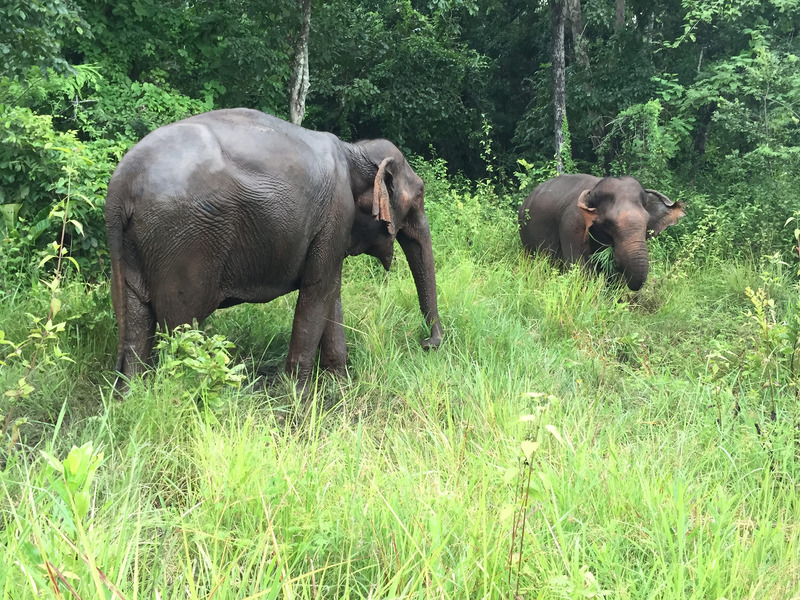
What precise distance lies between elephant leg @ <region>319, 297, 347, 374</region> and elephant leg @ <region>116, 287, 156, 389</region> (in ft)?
3.54

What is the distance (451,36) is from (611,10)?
11.4 ft

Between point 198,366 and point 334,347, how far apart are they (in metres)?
1.30

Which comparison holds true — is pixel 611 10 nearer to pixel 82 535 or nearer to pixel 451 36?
pixel 451 36

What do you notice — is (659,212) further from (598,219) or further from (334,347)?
(334,347)

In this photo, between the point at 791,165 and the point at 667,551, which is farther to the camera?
the point at 791,165

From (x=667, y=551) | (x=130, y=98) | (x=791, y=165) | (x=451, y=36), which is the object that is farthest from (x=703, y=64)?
(x=667, y=551)

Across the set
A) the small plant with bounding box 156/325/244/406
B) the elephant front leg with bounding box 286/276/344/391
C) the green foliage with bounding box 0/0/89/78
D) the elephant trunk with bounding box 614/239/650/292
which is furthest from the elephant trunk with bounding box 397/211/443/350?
the green foliage with bounding box 0/0/89/78

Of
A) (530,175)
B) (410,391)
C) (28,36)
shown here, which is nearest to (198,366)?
(410,391)

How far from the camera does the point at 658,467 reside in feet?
9.07

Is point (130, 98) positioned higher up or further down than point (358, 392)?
higher up

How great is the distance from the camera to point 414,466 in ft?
8.94

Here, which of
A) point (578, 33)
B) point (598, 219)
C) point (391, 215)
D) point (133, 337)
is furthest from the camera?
point (578, 33)

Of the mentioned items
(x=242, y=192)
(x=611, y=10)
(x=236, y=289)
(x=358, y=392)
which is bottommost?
(x=358, y=392)

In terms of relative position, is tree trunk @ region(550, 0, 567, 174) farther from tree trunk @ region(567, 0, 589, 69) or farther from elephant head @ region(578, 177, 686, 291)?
elephant head @ region(578, 177, 686, 291)
